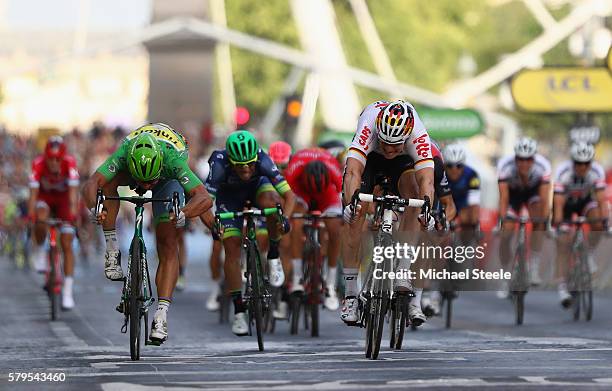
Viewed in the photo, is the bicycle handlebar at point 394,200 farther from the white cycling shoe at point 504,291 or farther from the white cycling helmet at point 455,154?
the white cycling shoe at point 504,291

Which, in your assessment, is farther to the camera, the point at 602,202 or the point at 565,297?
the point at 565,297

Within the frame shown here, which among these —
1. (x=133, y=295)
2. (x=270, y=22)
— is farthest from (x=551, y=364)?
(x=270, y=22)

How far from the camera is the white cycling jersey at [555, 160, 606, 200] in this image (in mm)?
20344

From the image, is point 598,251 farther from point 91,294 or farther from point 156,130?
point 156,130

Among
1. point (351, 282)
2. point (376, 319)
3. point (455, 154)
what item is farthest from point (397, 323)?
point (455, 154)

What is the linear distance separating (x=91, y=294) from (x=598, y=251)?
6.91 m

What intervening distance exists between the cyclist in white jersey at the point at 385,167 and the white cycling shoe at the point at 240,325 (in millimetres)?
1584

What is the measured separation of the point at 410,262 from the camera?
13.7m

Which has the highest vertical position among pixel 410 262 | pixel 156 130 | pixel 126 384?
pixel 156 130

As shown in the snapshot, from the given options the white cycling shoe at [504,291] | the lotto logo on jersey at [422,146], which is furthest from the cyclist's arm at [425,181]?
the white cycling shoe at [504,291]

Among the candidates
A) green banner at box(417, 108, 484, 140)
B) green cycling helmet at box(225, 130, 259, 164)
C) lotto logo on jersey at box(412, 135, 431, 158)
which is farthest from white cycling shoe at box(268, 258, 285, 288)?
green banner at box(417, 108, 484, 140)

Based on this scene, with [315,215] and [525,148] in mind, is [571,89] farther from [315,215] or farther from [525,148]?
[315,215]

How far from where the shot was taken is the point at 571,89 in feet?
103

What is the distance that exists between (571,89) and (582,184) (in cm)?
1132
